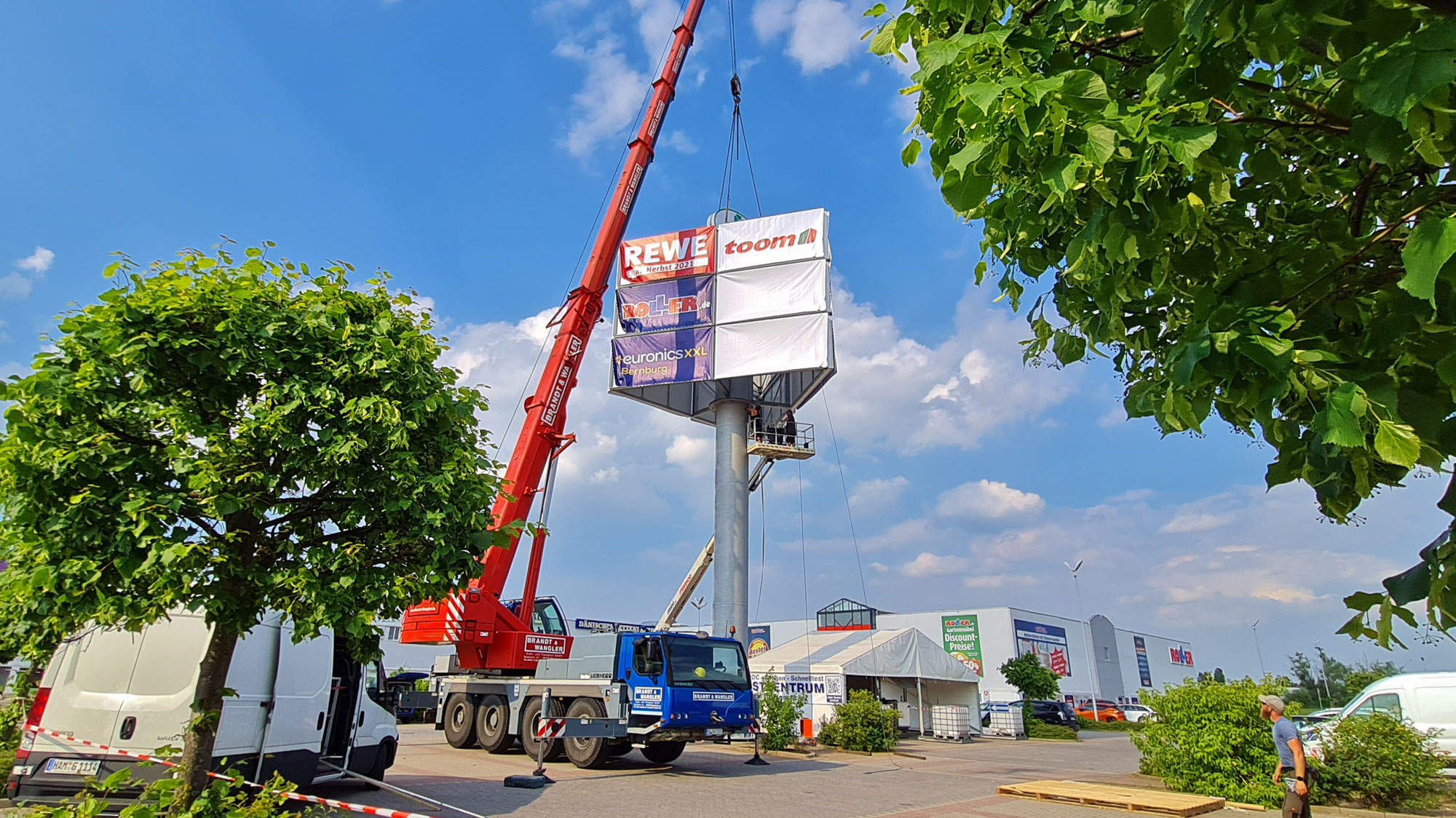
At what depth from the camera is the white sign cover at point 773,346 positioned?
25.0 meters

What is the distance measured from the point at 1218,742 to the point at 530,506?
45.9ft

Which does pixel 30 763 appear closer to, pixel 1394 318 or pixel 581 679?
pixel 581 679

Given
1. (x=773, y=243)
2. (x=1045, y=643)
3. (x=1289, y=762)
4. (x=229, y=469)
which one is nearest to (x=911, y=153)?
(x=229, y=469)

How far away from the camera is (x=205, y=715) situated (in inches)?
200

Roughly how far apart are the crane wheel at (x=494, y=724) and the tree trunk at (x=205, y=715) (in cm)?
1182

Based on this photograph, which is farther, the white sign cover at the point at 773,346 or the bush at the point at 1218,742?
the white sign cover at the point at 773,346

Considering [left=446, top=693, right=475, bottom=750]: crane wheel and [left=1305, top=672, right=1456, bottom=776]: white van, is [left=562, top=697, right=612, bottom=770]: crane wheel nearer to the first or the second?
[left=446, top=693, right=475, bottom=750]: crane wheel

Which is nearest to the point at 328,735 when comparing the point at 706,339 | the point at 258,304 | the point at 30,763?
the point at 30,763

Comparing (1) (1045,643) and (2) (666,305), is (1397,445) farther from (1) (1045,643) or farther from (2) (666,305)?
(1) (1045,643)

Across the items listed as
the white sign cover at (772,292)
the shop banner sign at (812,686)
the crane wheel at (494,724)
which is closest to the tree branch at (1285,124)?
the crane wheel at (494,724)

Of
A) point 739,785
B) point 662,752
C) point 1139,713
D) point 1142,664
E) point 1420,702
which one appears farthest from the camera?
point 1142,664

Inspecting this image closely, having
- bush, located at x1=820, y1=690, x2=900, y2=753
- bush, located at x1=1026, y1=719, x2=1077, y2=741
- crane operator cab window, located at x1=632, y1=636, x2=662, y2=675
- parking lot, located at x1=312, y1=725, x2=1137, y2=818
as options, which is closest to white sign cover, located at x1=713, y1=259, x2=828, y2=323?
bush, located at x1=820, y1=690, x2=900, y2=753

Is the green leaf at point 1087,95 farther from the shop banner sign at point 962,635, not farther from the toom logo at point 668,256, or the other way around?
the shop banner sign at point 962,635

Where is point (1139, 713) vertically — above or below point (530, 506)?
below
